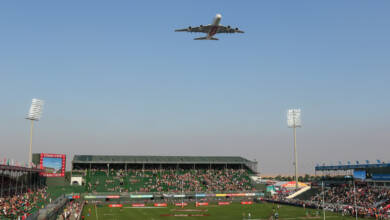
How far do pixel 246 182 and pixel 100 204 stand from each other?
4753cm

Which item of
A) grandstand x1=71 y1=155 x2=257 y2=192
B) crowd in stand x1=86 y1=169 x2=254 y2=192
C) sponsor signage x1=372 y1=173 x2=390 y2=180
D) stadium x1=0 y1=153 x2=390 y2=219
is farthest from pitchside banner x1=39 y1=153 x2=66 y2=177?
sponsor signage x1=372 y1=173 x2=390 y2=180

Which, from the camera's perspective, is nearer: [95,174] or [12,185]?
[12,185]

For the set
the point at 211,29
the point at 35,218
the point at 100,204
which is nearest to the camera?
the point at 35,218

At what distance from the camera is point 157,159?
12781cm

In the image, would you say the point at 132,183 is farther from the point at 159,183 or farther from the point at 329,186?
the point at 329,186

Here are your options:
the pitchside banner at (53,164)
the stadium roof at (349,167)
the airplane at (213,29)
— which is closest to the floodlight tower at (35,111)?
the pitchside banner at (53,164)

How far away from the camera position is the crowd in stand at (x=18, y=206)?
154 ft

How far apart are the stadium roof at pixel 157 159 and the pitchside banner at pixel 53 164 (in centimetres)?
1121

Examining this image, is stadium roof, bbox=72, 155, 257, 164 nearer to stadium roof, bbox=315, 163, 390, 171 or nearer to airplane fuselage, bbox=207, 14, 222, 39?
stadium roof, bbox=315, 163, 390, 171

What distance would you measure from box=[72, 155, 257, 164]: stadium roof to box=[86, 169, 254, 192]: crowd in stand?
3.47m

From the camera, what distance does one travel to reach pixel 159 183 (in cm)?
11219

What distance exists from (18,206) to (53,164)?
48699mm

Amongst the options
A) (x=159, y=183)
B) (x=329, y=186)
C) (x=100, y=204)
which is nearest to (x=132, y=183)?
(x=159, y=183)

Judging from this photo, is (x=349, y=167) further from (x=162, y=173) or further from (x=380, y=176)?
(x=162, y=173)
